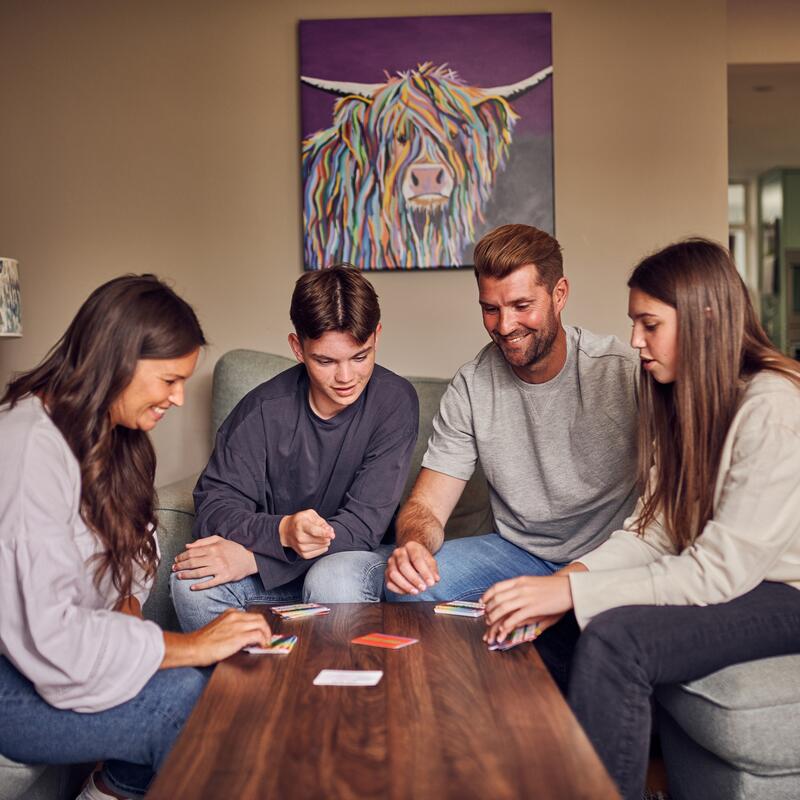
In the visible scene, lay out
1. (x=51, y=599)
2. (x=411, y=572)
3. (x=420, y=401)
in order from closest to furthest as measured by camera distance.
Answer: (x=51, y=599) < (x=411, y=572) < (x=420, y=401)

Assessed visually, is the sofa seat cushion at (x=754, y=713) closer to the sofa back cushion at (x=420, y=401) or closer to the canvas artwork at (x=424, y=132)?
the sofa back cushion at (x=420, y=401)

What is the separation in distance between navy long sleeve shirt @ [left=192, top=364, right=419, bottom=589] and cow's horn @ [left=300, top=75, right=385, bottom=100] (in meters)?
1.41

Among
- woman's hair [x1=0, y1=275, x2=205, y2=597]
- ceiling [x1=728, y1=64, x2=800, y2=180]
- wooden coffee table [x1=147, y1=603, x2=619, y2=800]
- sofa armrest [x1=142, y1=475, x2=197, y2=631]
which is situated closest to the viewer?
wooden coffee table [x1=147, y1=603, x2=619, y2=800]

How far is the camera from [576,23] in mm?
3471

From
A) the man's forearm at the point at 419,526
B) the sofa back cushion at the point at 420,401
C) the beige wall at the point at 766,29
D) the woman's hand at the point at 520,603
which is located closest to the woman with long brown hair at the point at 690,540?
the woman's hand at the point at 520,603

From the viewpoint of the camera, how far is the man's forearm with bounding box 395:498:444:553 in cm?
230

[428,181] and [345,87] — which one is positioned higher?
[345,87]

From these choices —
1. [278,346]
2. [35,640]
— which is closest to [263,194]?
[278,346]

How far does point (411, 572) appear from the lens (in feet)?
6.54

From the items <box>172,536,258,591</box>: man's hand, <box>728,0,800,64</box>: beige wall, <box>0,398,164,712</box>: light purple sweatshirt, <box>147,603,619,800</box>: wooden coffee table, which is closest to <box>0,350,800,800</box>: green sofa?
<box>0,398,164,712</box>: light purple sweatshirt

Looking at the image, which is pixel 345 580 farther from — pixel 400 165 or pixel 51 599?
pixel 400 165

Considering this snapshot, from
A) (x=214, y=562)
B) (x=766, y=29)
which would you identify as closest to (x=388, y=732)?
(x=214, y=562)

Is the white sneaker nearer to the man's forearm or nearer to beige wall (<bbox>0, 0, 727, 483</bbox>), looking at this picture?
the man's forearm

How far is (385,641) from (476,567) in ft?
2.22
